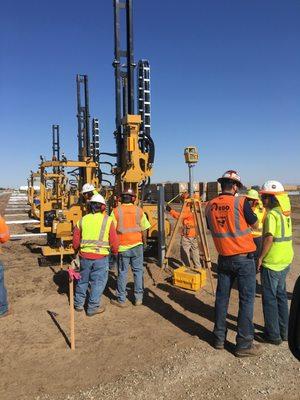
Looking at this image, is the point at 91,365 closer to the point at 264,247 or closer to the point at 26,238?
the point at 264,247

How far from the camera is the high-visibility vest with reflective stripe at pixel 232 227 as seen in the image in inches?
188

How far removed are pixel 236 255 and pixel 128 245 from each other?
2285mm

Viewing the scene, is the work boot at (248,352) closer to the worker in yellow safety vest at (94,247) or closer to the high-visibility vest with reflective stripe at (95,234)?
the worker in yellow safety vest at (94,247)

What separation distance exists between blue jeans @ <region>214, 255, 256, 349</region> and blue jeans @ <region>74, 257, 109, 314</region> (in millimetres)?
2125

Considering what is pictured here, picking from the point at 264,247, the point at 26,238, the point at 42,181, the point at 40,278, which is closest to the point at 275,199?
the point at 264,247

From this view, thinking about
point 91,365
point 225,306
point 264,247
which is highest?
point 264,247

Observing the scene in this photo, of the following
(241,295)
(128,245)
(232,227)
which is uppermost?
(232,227)

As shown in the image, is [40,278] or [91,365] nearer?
[91,365]

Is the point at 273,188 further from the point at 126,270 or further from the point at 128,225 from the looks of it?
the point at 126,270

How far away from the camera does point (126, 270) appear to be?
6.63 m

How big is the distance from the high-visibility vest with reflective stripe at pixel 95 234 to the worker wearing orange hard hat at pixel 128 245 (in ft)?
1.29

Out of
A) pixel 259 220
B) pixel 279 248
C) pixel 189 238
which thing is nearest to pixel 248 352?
pixel 279 248

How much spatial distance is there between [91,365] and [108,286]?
3379mm

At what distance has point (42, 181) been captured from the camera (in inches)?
424
